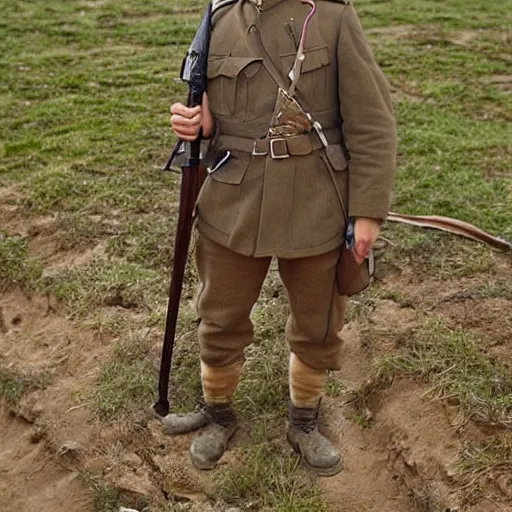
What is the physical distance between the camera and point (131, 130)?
602cm

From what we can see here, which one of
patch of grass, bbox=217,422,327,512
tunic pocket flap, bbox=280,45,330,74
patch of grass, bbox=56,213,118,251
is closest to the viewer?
tunic pocket flap, bbox=280,45,330,74

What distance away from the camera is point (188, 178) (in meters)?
2.64

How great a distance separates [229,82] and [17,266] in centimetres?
217

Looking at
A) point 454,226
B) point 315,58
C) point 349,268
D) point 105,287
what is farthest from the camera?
point 454,226

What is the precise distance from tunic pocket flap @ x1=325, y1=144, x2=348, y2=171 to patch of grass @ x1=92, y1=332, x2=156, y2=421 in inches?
52.3

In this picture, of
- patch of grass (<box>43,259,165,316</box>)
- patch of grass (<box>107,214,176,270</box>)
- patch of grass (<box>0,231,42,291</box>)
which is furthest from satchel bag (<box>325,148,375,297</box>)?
patch of grass (<box>0,231,42,291</box>)

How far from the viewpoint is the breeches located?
263 cm

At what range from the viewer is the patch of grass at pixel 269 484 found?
282 cm

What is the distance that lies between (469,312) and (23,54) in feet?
18.8

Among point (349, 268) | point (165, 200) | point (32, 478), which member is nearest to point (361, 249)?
point (349, 268)

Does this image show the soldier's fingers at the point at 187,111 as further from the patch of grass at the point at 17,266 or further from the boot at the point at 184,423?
the patch of grass at the point at 17,266

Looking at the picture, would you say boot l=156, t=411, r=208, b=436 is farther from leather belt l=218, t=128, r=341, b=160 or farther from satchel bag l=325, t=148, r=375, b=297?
leather belt l=218, t=128, r=341, b=160

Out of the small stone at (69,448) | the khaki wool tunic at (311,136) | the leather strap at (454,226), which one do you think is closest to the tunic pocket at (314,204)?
the khaki wool tunic at (311,136)

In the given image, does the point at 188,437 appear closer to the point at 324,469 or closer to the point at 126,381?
the point at 126,381
